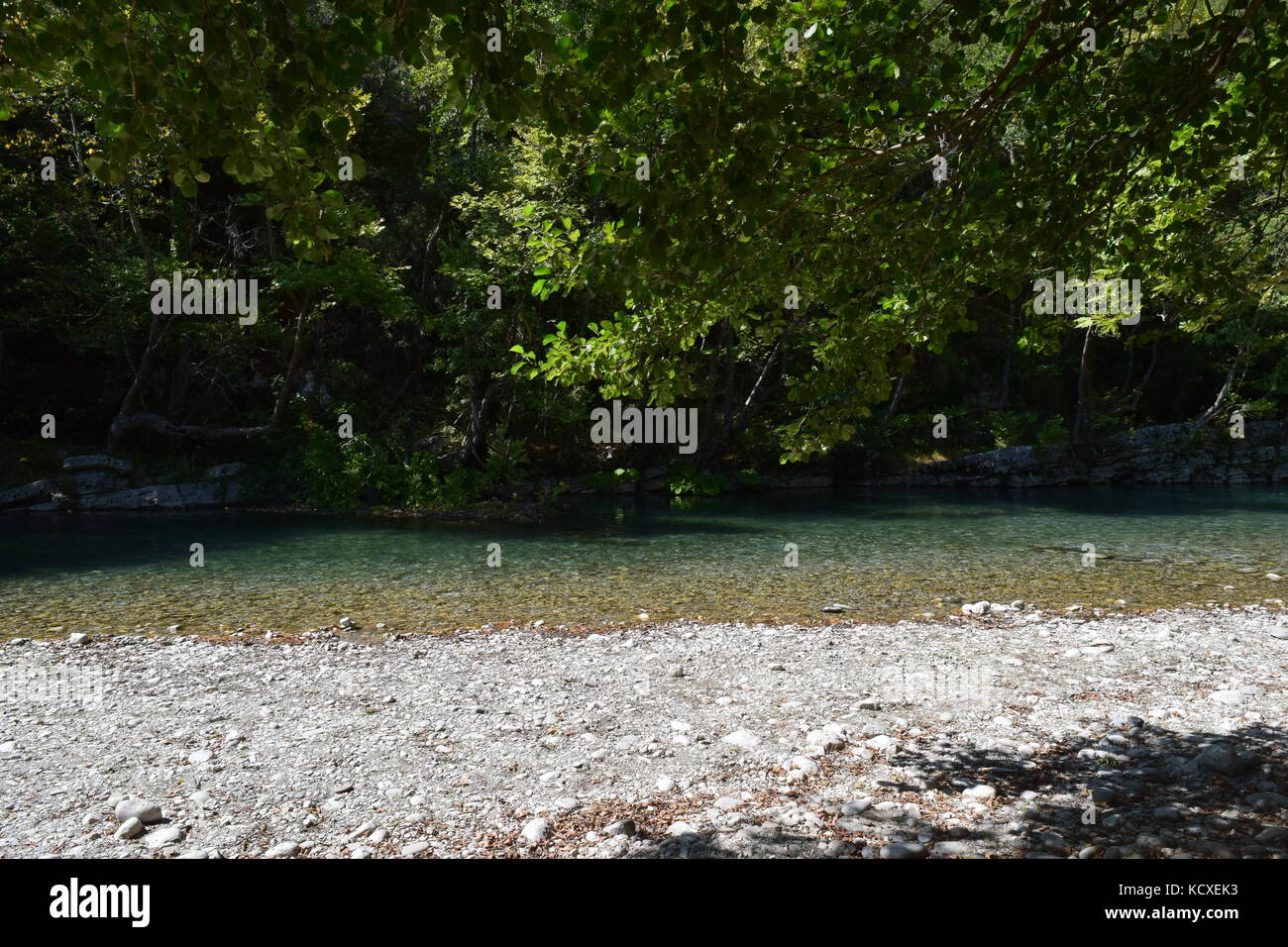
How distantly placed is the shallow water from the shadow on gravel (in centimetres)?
589

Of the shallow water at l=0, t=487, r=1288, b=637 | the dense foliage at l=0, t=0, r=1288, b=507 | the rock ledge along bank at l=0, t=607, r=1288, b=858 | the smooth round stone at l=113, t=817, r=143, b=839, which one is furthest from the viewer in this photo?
the shallow water at l=0, t=487, r=1288, b=637

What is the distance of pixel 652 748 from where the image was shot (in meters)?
6.12

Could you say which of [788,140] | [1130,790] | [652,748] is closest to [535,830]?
[652,748]

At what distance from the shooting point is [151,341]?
24.4 metres

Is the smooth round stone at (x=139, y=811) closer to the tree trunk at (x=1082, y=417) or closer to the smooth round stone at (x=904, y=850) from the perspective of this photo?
the smooth round stone at (x=904, y=850)

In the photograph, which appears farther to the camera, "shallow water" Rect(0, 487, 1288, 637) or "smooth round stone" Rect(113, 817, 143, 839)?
"shallow water" Rect(0, 487, 1288, 637)

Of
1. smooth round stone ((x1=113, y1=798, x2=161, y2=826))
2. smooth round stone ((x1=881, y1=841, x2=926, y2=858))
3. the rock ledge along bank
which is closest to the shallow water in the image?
the rock ledge along bank

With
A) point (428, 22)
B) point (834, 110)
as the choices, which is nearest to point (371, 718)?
point (428, 22)

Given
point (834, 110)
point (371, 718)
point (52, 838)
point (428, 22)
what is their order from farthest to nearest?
point (371, 718) → point (834, 110) → point (52, 838) → point (428, 22)

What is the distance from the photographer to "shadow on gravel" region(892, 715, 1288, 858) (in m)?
4.20

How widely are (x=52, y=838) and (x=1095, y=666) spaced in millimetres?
9267

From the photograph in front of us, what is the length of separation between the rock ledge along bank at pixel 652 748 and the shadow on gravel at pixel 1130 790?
2 centimetres

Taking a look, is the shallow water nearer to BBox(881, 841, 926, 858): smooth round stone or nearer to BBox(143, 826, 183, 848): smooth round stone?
BBox(143, 826, 183, 848): smooth round stone
